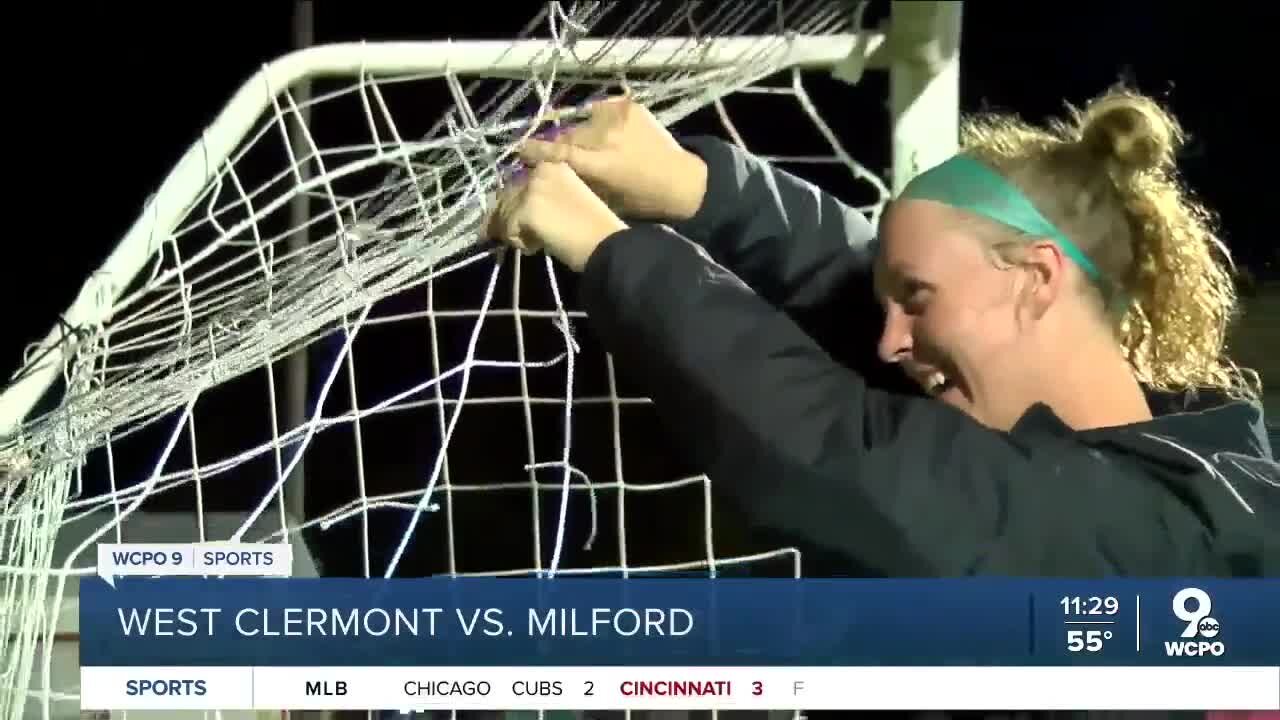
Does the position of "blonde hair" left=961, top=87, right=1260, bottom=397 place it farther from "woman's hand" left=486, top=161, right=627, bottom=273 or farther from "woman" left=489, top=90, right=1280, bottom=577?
"woman's hand" left=486, top=161, right=627, bottom=273

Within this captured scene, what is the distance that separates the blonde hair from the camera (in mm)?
419

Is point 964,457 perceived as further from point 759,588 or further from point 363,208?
point 363,208

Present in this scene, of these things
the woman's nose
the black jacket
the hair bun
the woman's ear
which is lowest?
the black jacket

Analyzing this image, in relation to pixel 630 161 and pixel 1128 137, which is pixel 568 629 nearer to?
pixel 630 161

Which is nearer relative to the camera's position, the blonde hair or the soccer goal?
the blonde hair

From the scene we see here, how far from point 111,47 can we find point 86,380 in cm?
50

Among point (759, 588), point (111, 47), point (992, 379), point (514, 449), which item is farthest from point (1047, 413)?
point (111, 47)

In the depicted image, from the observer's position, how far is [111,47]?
0.91 metres

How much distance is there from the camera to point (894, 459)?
1.18 feet

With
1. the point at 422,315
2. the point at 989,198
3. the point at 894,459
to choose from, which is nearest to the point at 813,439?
the point at 894,459

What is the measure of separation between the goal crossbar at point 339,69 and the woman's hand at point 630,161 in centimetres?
9

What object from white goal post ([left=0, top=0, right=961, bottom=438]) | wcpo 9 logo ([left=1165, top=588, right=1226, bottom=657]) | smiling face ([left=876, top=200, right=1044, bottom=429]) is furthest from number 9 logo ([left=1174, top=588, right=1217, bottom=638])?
white goal post ([left=0, top=0, right=961, bottom=438])

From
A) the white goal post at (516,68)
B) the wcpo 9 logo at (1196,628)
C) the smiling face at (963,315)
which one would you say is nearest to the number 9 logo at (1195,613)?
the wcpo 9 logo at (1196,628)

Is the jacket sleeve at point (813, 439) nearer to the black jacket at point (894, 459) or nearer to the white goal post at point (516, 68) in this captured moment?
the black jacket at point (894, 459)
